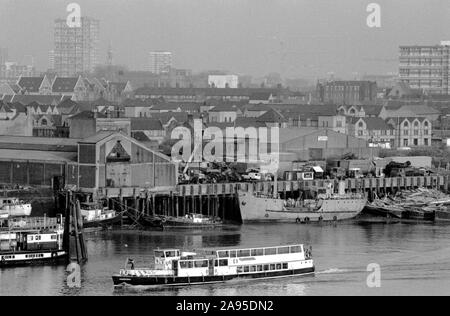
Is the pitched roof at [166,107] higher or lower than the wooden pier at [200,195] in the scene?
higher

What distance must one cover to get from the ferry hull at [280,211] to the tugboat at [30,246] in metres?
7.68

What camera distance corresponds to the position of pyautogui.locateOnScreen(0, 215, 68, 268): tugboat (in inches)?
1047

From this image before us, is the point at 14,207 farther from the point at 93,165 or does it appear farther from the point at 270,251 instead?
the point at 270,251

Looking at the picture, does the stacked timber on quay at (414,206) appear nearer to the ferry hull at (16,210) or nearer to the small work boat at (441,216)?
the small work boat at (441,216)

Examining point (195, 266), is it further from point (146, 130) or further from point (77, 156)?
point (146, 130)

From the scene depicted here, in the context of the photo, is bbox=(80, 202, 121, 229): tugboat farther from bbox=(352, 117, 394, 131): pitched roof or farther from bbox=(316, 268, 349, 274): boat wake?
bbox=(352, 117, 394, 131): pitched roof

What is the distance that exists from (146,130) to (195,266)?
77.5 ft

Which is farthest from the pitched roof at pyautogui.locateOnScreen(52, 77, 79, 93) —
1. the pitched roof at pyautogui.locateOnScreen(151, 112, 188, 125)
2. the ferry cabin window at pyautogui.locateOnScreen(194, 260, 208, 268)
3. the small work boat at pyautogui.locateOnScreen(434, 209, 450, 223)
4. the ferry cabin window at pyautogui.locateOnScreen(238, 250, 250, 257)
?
the ferry cabin window at pyautogui.locateOnScreen(194, 260, 208, 268)

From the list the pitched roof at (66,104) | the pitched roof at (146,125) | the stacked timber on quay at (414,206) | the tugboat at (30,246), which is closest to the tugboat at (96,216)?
the tugboat at (30,246)

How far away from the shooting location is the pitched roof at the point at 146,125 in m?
48.6

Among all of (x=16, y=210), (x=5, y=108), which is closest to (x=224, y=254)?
(x=16, y=210)

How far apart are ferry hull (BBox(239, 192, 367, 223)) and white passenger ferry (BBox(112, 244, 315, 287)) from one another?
27.3 feet

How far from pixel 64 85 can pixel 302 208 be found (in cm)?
3694

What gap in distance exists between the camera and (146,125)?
161 ft
